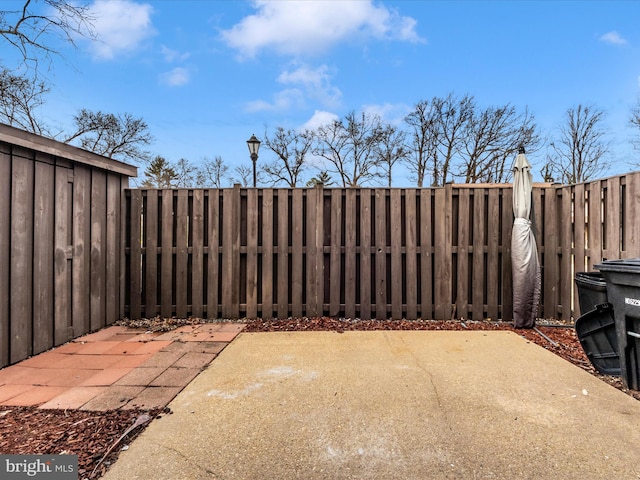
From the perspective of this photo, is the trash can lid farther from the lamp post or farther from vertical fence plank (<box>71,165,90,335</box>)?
the lamp post

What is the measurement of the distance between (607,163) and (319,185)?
18.7 m

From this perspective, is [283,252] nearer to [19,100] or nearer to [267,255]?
[267,255]

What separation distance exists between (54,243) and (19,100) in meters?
9.61

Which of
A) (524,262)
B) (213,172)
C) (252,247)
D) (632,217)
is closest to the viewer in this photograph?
(632,217)

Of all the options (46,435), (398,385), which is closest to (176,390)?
(46,435)

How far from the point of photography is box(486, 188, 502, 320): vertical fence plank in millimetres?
4246

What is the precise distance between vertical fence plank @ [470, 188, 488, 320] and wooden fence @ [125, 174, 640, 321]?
1cm

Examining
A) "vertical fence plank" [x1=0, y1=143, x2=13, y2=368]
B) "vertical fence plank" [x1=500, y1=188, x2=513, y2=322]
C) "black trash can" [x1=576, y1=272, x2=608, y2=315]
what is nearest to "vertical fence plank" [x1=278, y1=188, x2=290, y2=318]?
"vertical fence plank" [x1=0, y1=143, x2=13, y2=368]

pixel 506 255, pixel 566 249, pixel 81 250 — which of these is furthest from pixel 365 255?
pixel 81 250

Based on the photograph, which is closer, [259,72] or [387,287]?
[387,287]

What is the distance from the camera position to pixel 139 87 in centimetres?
859

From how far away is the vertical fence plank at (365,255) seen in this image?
14.1 feet

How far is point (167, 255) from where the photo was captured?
14.3ft

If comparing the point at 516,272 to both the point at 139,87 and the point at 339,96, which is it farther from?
the point at 339,96
